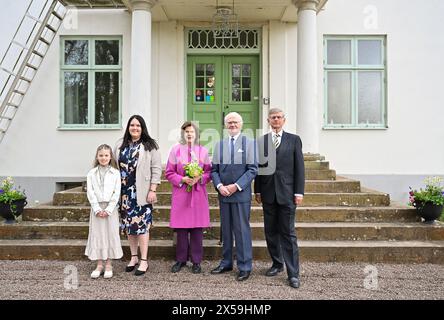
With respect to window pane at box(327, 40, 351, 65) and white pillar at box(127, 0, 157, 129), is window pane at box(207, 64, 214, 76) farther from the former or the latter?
window pane at box(327, 40, 351, 65)

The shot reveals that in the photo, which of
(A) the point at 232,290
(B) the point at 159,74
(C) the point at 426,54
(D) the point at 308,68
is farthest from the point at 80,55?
(C) the point at 426,54

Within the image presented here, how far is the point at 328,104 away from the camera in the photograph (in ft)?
28.3

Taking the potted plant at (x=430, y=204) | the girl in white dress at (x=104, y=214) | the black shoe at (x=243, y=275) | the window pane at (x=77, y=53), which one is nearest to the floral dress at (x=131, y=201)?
the girl in white dress at (x=104, y=214)

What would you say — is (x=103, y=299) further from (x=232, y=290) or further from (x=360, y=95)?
(x=360, y=95)

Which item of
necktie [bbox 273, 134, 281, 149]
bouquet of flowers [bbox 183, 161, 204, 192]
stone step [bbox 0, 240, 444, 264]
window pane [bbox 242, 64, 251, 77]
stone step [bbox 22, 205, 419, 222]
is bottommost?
stone step [bbox 0, 240, 444, 264]

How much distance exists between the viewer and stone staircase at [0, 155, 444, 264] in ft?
16.2

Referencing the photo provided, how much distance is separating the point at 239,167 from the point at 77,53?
5.72m

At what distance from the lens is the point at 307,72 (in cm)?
725

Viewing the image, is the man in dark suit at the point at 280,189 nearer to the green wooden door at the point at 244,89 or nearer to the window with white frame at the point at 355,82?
the green wooden door at the point at 244,89

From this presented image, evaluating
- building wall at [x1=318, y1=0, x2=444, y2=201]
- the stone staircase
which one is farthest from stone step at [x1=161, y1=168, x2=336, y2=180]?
building wall at [x1=318, y1=0, x2=444, y2=201]

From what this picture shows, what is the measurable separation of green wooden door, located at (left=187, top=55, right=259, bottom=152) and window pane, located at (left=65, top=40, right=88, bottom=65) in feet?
7.11

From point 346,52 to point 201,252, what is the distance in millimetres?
5843

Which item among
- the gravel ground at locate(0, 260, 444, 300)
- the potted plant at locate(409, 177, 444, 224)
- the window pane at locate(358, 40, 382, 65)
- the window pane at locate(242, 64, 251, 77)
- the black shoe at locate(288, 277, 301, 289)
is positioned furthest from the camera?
the window pane at locate(242, 64, 251, 77)
